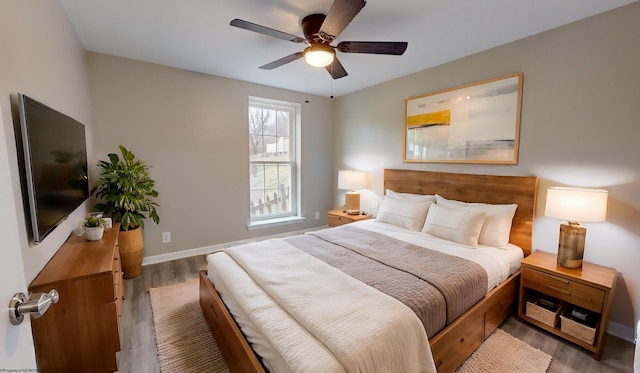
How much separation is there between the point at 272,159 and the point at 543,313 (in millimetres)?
3745

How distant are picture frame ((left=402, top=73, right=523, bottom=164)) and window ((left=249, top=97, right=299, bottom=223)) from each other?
1955mm

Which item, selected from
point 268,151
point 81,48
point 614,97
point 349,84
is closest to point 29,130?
point 81,48

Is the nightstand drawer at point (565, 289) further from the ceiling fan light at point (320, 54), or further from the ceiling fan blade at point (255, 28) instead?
the ceiling fan blade at point (255, 28)

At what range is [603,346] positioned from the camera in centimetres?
199

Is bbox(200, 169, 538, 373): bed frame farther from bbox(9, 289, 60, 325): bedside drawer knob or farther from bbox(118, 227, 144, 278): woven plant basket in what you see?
bbox(118, 227, 144, 278): woven plant basket

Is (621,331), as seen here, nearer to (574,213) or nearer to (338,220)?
(574,213)

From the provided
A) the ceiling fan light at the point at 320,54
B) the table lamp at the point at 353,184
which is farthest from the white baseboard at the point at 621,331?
the ceiling fan light at the point at 320,54

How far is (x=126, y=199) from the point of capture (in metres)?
2.74

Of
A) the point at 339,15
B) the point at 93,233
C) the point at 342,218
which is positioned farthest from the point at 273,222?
the point at 339,15

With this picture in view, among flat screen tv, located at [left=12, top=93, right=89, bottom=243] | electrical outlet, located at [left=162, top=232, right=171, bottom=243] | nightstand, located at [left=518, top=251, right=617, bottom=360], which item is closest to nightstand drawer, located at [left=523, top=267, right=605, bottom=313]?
nightstand, located at [left=518, top=251, right=617, bottom=360]

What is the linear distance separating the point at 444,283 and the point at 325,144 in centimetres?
343

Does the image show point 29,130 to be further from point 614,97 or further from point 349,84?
point 614,97

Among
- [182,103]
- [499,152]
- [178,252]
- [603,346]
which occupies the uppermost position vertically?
[182,103]

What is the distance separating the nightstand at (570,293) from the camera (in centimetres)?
185
